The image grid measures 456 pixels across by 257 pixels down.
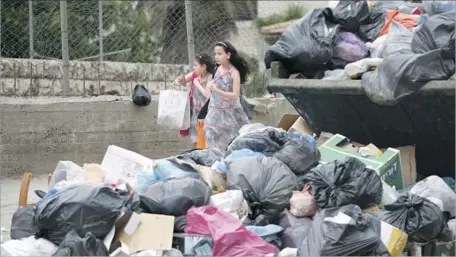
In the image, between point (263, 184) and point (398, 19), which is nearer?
point (263, 184)

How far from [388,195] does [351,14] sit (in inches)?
67.5

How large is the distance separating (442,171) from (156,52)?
476 centimetres

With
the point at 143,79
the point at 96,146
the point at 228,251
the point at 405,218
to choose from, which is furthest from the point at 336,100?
the point at 143,79

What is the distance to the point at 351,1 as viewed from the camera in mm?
6285

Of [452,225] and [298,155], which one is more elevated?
[298,155]

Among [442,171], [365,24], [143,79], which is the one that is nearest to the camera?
[442,171]

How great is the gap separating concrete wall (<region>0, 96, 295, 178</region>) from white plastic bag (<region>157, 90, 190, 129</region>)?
1007 mm

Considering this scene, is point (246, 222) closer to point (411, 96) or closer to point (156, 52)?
point (411, 96)

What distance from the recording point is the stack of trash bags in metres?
5.12

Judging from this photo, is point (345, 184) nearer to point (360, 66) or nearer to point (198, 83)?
point (360, 66)

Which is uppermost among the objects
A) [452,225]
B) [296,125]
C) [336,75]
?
[336,75]

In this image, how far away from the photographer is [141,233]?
4402mm

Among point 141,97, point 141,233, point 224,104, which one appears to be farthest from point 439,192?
point 141,97

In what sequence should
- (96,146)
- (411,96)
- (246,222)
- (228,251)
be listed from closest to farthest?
1. (228,251)
2. (246,222)
3. (411,96)
4. (96,146)
